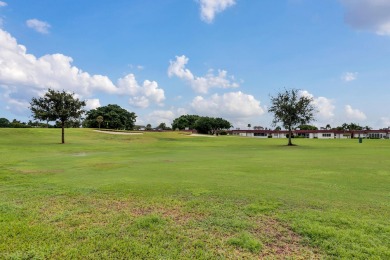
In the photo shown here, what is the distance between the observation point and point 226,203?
24.7ft

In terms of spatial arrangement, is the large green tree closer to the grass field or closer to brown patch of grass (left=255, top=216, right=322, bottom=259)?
the grass field

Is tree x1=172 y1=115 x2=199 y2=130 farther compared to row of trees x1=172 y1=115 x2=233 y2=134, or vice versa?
tree x1=172 y1=115 x2=199 y2=130

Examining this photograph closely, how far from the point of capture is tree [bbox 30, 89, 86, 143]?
41.3 m

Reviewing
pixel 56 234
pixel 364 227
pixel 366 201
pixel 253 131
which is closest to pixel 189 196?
pixel 56 234

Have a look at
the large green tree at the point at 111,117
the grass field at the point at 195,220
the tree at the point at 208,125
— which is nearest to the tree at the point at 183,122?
the tree at the point at 208,125

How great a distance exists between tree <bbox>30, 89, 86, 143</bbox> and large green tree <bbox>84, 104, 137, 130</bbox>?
65.0m

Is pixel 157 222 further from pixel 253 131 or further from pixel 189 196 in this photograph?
pixel 253 131

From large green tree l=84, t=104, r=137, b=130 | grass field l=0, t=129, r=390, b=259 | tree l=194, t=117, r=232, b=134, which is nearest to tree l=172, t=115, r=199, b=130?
tree l=194, t=117, r=232, b=134

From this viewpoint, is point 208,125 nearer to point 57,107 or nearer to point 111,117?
point 111,117

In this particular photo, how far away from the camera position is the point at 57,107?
42.3 meters

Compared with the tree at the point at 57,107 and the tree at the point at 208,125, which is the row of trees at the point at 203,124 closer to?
the tree at the point at 208,125

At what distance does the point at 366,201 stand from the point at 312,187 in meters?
2.13

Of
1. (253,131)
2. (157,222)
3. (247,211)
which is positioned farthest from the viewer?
(253,131)

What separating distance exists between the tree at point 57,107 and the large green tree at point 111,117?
6501cm
